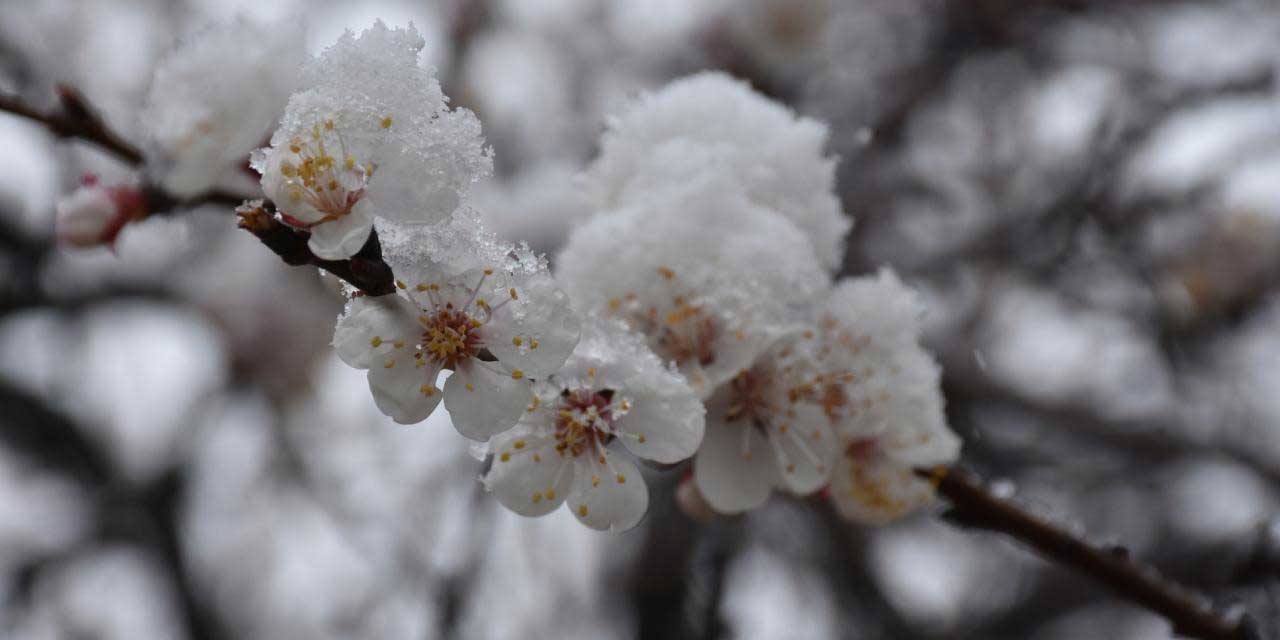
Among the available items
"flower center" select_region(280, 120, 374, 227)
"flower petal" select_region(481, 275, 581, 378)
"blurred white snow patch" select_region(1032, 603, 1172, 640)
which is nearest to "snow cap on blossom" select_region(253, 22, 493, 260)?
"flower center" select_region(280, 120, 374, 227)

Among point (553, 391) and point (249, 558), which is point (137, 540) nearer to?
point (249, 558)

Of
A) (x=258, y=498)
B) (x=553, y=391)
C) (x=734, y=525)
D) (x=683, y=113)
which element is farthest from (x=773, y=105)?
(x=258, y=498)

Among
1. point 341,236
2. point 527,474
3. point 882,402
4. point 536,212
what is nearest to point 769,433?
point 882,402

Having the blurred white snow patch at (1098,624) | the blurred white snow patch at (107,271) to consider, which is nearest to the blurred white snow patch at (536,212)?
the blurred white snow patch at (107,271)

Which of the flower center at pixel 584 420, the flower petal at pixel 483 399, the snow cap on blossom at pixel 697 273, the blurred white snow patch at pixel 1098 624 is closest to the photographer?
the flower petal at pixel 483 399

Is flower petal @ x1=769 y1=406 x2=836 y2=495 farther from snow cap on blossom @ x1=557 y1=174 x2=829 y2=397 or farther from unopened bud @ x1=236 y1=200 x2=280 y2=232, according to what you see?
unopened bud @ x1=236 y1=200 x2=280 y2=232

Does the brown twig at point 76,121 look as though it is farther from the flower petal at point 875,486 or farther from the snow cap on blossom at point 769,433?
the flower petal at point 875,486

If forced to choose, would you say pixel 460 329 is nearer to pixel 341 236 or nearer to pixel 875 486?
pixel 341 236
